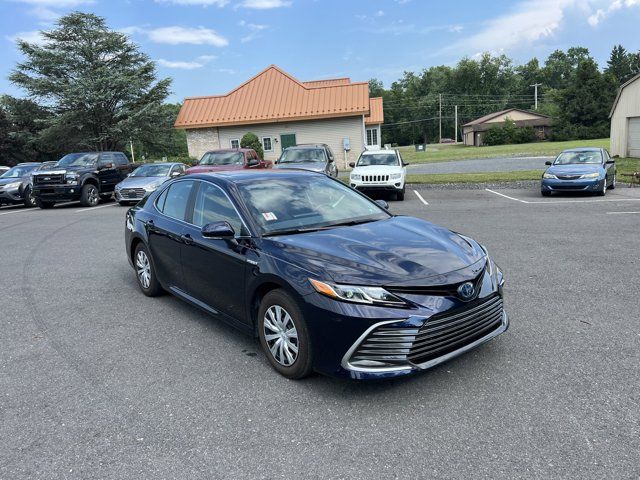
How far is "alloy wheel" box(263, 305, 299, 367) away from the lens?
3521 millimetres

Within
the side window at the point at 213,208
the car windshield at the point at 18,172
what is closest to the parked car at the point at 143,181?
the car windshield at the point at 18,172

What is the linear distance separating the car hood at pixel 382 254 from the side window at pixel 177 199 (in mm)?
1608

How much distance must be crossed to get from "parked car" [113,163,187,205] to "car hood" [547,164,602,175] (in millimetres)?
12104

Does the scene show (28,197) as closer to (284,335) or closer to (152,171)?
(152,171)

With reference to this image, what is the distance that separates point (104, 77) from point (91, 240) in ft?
94.9

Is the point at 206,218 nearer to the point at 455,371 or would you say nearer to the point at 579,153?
the point at 455,371

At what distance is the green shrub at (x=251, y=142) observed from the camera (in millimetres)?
29484

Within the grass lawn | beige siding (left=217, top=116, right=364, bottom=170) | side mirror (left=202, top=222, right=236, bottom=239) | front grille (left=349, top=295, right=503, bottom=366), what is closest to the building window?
the grass lawn

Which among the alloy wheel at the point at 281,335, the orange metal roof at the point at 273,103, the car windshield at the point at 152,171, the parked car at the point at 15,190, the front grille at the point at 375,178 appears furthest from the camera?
the orange metal roof at the point at 273,103

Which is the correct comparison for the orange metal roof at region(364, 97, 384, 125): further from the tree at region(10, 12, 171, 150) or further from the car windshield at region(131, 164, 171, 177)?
the car windshield at region(131, 164, 171, 177)

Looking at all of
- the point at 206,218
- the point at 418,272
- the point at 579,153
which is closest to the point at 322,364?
the point at 418,272

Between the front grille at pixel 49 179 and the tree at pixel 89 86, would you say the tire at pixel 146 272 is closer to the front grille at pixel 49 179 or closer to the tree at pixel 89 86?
the front grille at pixel 49 179

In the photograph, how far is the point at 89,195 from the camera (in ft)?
57.3

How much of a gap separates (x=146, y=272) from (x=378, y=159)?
39.2 ft
